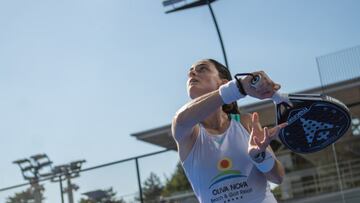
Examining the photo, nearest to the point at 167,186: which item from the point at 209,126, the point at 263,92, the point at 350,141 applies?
the point at 350,141

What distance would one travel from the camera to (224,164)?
7.68 ft

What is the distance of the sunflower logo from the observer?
234 cm

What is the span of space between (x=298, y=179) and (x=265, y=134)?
9.35 m

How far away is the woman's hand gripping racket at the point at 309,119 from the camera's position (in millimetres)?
2141

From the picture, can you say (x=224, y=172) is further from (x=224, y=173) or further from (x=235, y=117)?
(x=235, y=117)

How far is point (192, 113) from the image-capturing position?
2076 millimetres

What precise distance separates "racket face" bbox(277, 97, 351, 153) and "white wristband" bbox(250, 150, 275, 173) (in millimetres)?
86

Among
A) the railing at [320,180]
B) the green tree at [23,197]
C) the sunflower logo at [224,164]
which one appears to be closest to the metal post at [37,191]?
the green tree at [23,197]

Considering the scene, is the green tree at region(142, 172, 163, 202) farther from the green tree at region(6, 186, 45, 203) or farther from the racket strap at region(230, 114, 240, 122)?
the racket strap at region(230, 114, 240, 122)

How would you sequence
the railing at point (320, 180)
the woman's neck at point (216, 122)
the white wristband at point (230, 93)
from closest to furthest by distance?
the white wristband at point (230, 93), the woman's neck at point (216, 122), the railing at point (320, 180)

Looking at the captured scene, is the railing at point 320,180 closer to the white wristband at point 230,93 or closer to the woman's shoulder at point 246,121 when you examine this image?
the woman's shoulder at point 246,121

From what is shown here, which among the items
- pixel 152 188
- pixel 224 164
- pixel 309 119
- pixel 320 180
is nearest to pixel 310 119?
pixel 309 119

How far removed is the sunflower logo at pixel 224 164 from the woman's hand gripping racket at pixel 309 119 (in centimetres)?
23

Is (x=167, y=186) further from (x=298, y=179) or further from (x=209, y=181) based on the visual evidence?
(x=209, y=181)
